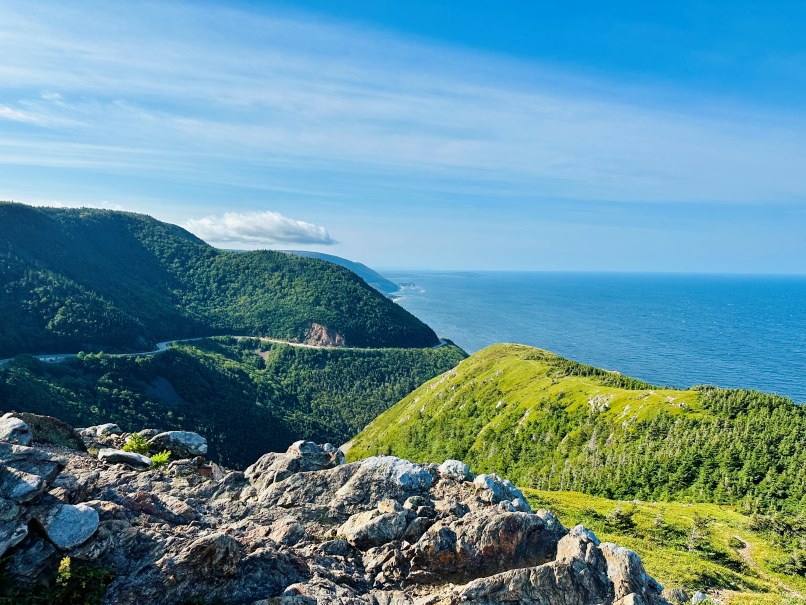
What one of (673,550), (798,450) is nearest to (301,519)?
(673,550)

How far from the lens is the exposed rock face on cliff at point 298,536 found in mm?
15586

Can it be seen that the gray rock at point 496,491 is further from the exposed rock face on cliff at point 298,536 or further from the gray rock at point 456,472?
the gray rock at point 456,472

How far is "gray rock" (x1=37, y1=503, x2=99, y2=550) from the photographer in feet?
49.9

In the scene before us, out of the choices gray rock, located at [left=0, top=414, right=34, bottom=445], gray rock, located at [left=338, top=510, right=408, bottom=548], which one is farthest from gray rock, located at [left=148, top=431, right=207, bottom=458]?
gray rock, located at [left=338, top=510, right=408, bottom=548]

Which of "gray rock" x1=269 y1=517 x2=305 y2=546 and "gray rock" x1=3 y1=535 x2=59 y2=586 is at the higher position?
"gray rock" x1=3 y1=535 x2=59 y2=586

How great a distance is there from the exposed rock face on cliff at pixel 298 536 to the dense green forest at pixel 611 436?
59.8 meters

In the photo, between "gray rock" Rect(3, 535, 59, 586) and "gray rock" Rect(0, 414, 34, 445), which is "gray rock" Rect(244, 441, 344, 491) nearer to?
"gray rock" Rect(0, 414, 34, 445)

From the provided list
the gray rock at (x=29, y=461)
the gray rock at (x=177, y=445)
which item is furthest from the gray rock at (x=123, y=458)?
the gray rock at (x=29, y=461)

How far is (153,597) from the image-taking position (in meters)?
15.2

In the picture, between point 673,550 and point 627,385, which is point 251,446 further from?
point 673,550

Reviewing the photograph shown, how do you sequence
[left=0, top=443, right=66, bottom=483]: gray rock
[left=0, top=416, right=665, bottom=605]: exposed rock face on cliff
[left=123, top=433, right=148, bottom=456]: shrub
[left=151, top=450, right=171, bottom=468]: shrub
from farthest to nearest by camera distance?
[left=123, top=433, right=148, bottom=456]: shrub → [left=151, top=450, right=171, bottom=468]: shrub → [left=0, top=443, right=66, bottom=483]: gray rock → [left=0, top=416, right=665, bottom=605]: exposed rock face on cliff

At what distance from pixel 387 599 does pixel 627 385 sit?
12202 cm

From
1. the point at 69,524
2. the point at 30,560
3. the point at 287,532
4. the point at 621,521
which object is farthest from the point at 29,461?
the point at 621,521

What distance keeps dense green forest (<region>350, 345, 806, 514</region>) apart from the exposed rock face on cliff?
5979cm
